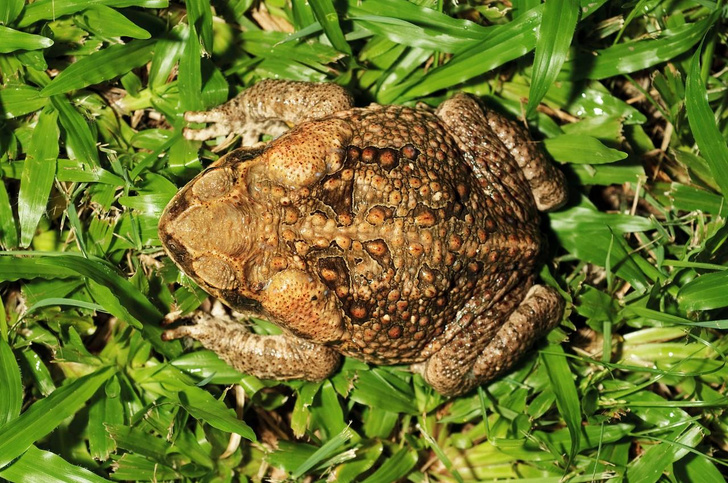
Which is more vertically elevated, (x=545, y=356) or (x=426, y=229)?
(x=426, y=229)

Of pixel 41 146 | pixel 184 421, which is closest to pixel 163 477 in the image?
pixel 184 421

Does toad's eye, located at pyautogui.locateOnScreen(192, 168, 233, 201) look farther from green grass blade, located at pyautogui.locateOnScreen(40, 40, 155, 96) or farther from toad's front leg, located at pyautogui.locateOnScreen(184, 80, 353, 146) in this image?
green grass blade, located at pyautogui.locateOnScreen(40, 40, 155, 96)

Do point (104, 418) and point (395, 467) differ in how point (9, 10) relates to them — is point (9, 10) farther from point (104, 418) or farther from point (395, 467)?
point (395, 467)

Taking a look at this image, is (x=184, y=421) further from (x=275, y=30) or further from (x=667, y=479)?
(x=667, y=479)

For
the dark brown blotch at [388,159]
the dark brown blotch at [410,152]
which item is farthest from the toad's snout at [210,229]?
the dark brown blotch at [410,152]

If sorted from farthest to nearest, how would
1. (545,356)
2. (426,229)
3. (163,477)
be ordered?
1. (545,356)
2. (163,477)
3. (426,229)

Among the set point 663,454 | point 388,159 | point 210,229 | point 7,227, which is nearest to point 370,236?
point 388,159

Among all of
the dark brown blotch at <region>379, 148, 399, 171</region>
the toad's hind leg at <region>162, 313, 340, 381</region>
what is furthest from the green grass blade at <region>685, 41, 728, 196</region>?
the toad's hind leg at <region>162, 313, 340, 381</region>
